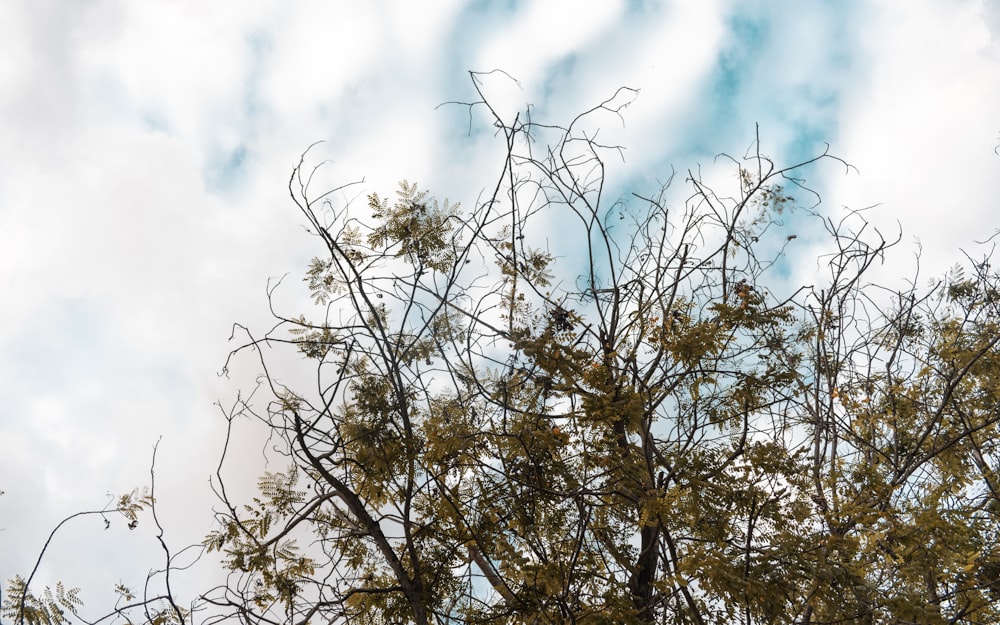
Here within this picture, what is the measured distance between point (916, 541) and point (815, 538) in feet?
1.83

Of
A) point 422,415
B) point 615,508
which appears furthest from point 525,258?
point 615,508

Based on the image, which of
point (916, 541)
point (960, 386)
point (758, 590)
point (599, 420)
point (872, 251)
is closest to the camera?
point (758, 590)

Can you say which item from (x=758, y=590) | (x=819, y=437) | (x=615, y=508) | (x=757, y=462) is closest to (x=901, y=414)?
(x=819, y=437)

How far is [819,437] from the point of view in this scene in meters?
5.75

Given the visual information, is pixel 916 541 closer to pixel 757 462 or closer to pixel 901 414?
pixel 757 462

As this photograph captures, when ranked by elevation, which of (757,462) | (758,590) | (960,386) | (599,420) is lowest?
(758,590)

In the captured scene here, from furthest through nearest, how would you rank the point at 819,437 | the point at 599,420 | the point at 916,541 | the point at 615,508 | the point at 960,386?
the point at 960,386, the point at 819,437, the point at 615,508, the point at 916,541, the point at 599,420

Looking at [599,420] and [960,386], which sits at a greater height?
[960,386]

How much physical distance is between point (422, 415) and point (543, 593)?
1.35 metres

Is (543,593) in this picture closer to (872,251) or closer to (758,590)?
(758,590)

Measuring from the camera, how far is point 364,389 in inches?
161

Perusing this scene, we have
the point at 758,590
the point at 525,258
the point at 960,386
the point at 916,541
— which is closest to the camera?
the point at 758,590

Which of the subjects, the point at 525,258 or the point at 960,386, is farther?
the point at 960,386

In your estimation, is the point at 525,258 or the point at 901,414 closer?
the point at 525,258
